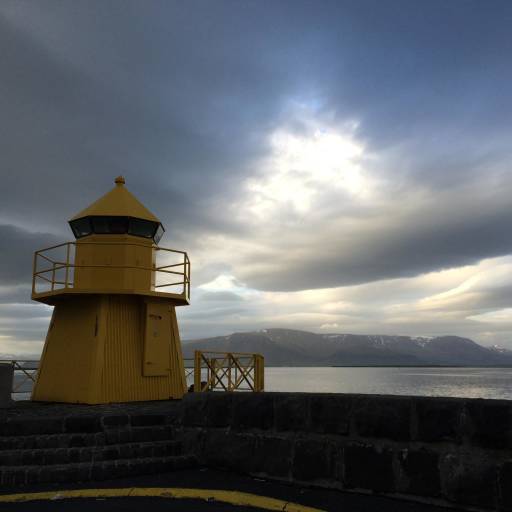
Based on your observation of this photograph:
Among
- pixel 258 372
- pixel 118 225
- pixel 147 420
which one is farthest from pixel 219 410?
pixel 118 225

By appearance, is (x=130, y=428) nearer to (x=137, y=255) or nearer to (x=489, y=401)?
(x=489, y=401)

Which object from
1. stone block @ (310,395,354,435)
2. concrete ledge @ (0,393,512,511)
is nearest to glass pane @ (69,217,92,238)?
concrete ledge @ (0,393,512,511)

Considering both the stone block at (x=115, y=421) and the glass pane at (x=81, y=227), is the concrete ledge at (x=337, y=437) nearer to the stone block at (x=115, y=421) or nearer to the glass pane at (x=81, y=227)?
the stone block at (x=115, y=421)

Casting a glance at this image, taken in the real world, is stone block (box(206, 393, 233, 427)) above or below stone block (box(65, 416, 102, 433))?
above

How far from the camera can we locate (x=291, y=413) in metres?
7.37

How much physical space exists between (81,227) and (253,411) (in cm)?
954

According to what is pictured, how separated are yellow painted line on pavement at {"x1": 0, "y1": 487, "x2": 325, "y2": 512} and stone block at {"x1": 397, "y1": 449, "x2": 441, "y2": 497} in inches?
57.2

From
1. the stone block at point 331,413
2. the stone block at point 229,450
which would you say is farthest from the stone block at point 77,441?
the stone block at point 331,413

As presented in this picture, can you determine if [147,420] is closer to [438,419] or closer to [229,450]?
[229,450]

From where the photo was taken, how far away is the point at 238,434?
7.84 metres

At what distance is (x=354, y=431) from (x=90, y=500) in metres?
3.53

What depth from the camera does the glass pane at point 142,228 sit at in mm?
14895

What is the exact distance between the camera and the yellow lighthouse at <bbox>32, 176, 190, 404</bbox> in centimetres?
1361

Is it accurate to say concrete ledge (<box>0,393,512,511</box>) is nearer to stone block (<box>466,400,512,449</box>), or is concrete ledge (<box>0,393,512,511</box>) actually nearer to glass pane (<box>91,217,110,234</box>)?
stone block (<box>466,400,512,449</box>)
